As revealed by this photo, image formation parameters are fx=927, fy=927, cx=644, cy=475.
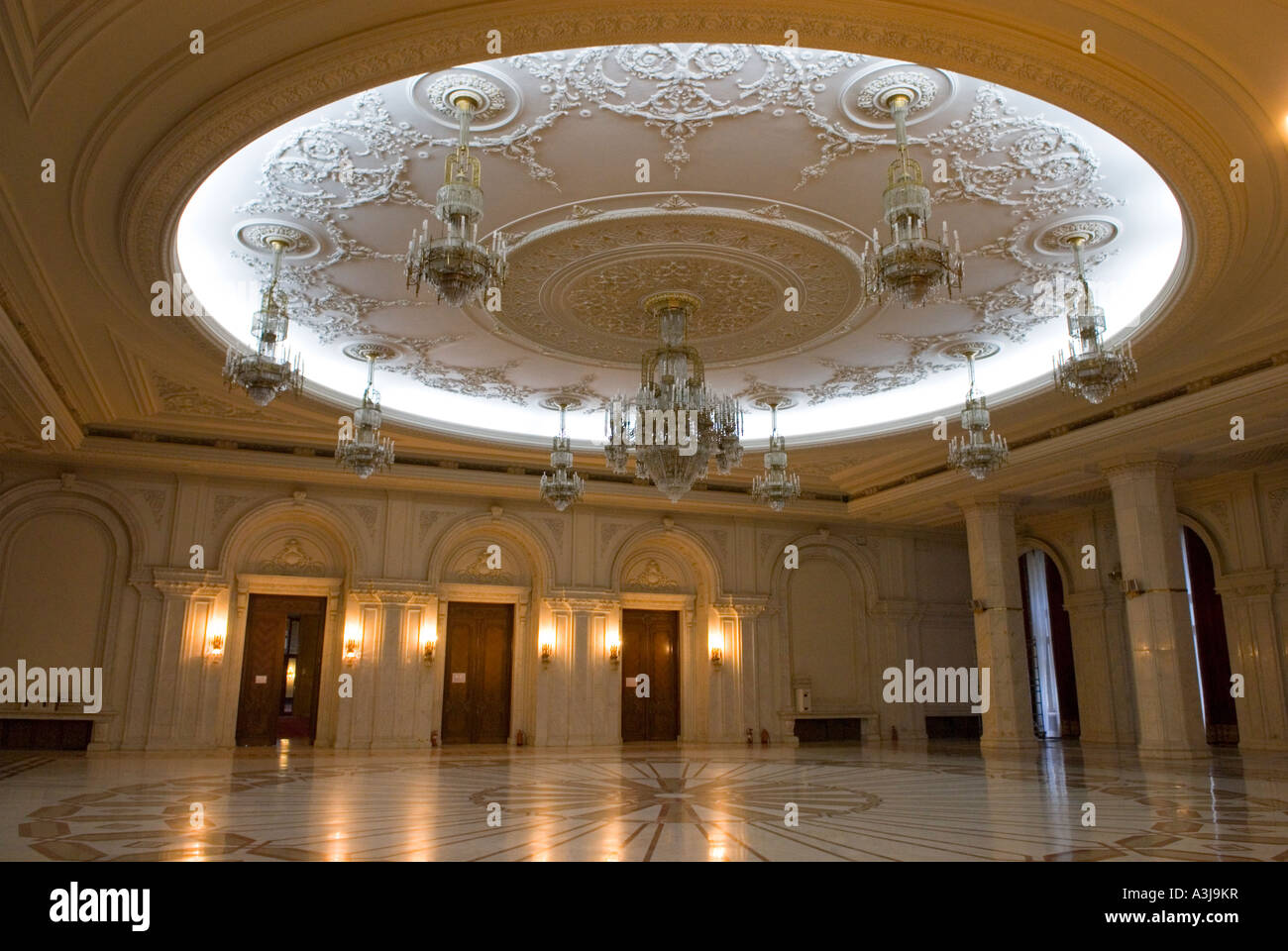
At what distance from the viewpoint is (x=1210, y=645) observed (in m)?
15.3

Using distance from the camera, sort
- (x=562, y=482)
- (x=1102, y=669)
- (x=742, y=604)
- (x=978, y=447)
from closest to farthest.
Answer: (x=978, y=447), (x=562, y=482), (x=1102, y=669), (x=742, y=604)

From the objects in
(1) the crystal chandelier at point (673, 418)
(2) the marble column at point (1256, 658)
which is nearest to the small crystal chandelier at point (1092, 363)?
(1) the crystal chandelier at point (673, 418)

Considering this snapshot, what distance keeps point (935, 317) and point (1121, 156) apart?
313 centimetres

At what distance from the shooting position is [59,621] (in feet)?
43.4

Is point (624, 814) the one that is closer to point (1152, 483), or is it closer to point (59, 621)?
point (1152, 483)

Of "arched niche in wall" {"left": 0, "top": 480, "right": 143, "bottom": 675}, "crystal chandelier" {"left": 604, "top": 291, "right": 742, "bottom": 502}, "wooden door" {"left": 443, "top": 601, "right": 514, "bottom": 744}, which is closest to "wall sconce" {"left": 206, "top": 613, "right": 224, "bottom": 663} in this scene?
"arched niche in wall" {"left": 0, "top": 480, "right": 143, "bottom": 675}

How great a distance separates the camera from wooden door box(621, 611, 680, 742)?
54.7 feet

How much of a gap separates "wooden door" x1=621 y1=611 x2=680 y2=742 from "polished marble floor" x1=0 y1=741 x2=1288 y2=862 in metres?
4.86

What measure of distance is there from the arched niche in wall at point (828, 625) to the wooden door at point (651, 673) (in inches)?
81.1

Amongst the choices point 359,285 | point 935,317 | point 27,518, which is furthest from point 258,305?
point 935,317

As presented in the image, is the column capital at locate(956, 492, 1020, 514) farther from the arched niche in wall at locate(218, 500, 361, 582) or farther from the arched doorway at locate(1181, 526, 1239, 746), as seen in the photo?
the arched niche in wall at locate(218, 500, 361, 582)

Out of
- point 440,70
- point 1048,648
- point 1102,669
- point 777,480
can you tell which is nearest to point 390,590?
point 777,480

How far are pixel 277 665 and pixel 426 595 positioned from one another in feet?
8.50

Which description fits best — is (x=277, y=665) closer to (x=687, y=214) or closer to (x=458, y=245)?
(x=687, y=214)
